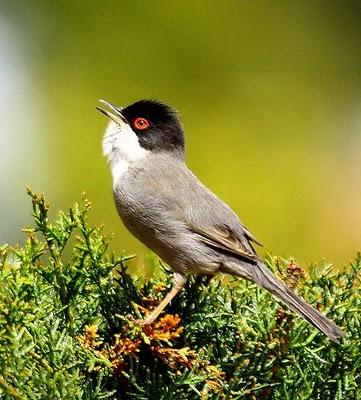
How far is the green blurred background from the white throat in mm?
1316

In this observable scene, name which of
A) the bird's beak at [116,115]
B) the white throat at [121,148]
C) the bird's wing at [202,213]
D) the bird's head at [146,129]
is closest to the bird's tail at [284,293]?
the bird's wing at [202,213]

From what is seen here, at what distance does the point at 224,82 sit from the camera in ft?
20.8

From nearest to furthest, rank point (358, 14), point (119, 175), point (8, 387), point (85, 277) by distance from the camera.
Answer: point (8, 387) → point (85, 277) → point (119, 175) → point (358, 14)

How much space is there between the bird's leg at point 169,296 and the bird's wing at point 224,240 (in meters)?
0.28

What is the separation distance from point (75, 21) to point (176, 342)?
13.1 ft

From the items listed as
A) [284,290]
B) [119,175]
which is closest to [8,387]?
[284,290]

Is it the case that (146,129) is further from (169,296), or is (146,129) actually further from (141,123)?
(169,296)

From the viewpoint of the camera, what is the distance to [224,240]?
3.34 m

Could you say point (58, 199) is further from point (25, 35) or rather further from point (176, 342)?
point (176, 342)

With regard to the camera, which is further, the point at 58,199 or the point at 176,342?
the point at 58,199

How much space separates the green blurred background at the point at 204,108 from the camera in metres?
5.43

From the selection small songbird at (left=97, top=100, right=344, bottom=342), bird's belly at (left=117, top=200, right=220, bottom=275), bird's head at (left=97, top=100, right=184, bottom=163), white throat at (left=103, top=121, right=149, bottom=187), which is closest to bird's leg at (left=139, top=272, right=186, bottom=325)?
small songbird at (left=97, top=100, right=344, bottom=342)

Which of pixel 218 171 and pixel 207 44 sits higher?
pixel 207 44

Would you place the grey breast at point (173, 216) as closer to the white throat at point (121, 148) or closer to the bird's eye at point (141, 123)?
the white throat at point (121, 148)
